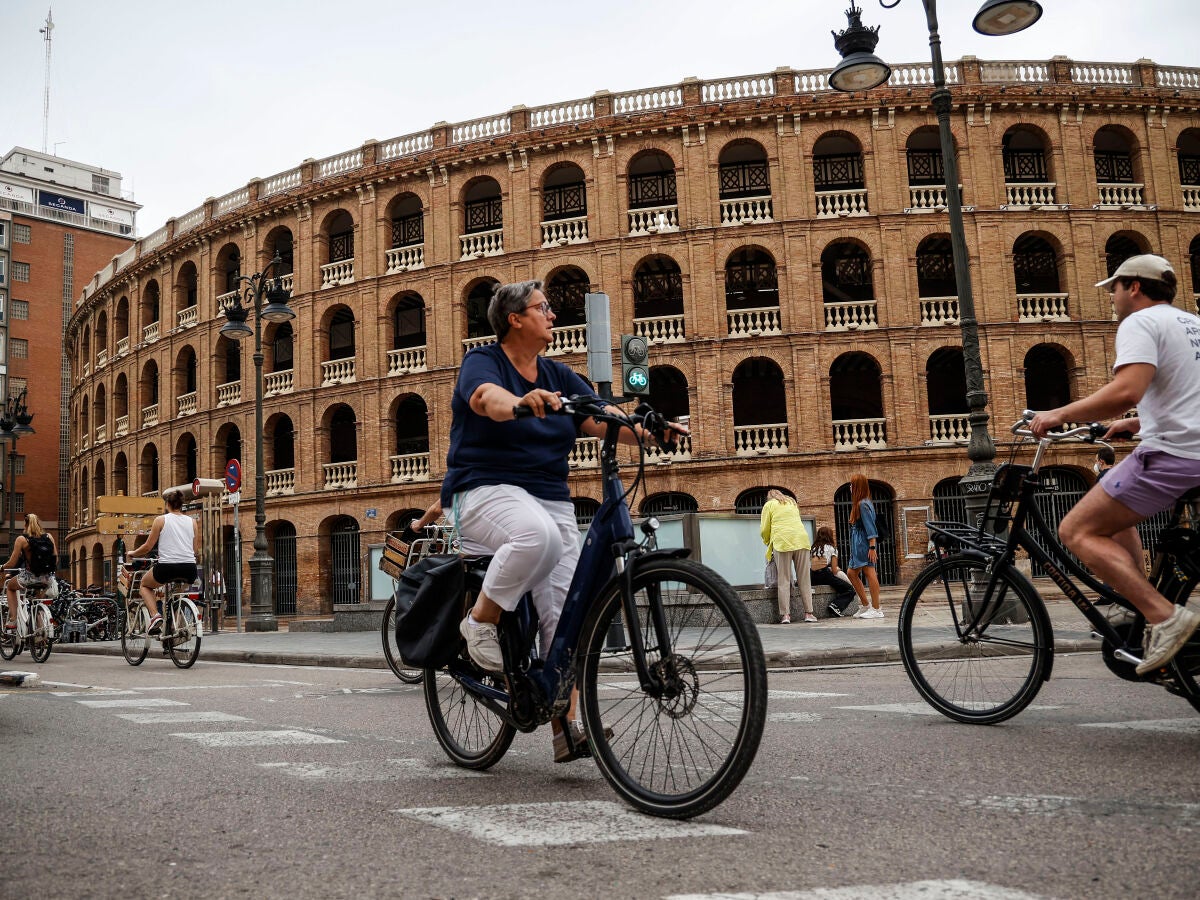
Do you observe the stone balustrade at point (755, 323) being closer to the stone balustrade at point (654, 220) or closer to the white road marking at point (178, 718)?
the stone balustrade at point (654, 220)

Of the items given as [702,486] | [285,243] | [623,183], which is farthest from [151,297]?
[702,486]

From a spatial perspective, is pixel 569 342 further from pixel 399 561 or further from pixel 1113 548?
pixel 1113 548

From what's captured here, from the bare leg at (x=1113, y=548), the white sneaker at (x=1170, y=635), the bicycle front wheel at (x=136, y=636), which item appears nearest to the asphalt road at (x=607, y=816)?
the white sneaker at (x=1170, y=635)

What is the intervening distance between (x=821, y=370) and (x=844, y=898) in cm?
2716

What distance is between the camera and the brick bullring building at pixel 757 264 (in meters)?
28.4

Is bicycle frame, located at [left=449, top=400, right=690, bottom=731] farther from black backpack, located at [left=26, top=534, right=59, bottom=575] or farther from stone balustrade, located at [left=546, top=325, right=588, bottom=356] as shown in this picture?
stone balustrade, located at [left=546, top=325, right=588, bottom=356]

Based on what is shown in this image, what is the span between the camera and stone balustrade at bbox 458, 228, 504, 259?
31.5 metres

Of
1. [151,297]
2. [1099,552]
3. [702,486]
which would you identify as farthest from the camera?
[151,297]

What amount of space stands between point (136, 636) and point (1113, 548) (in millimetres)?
10740

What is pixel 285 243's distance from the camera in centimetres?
3669

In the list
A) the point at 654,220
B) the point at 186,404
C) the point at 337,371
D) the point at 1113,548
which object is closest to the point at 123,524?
the point at 337,371

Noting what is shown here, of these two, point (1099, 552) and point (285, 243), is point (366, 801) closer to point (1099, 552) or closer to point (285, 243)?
point (1099, 552)

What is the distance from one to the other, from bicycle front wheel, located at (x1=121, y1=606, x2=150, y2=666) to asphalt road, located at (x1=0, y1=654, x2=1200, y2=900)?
6.28 meters

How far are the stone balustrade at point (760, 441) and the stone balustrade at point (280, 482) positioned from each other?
1533 cm
